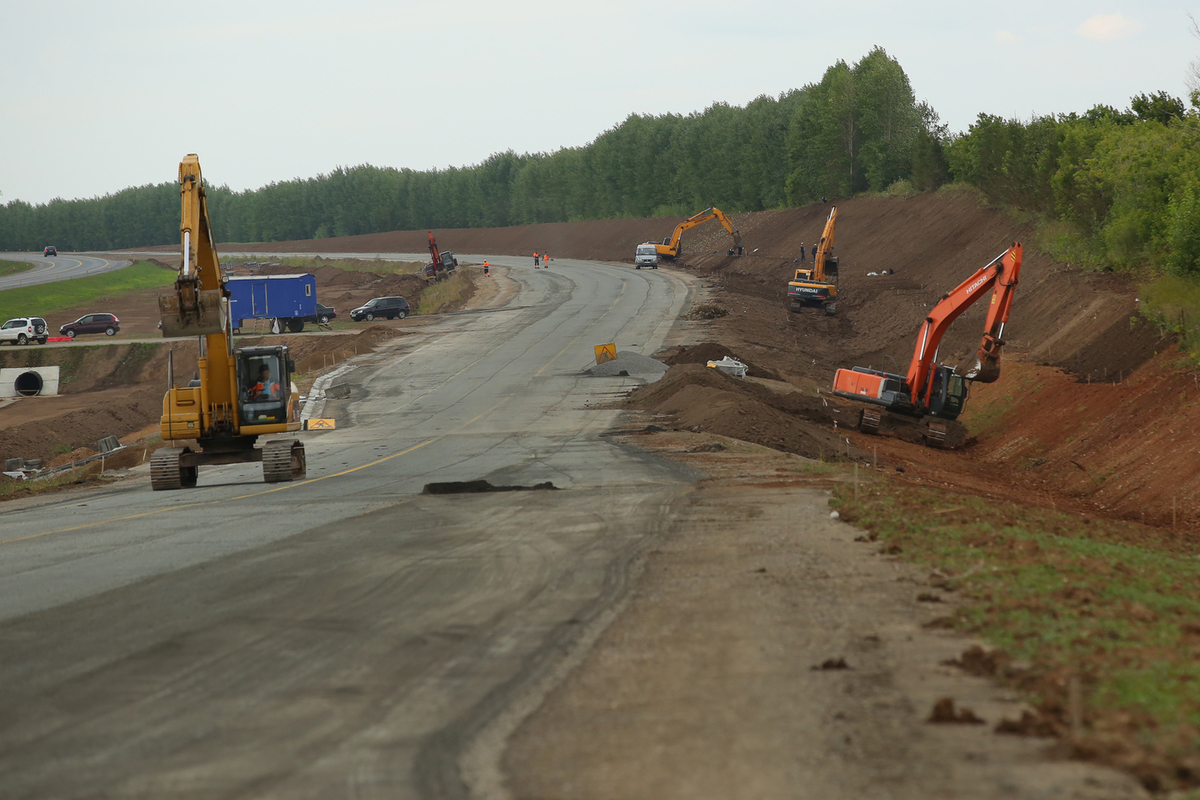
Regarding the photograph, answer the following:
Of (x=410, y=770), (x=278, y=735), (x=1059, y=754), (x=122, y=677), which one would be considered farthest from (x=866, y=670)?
(x=122, y=677)

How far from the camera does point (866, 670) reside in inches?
320

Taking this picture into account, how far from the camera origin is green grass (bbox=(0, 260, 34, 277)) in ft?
395

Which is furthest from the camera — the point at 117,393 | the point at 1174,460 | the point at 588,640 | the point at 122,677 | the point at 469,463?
the point at 117,393

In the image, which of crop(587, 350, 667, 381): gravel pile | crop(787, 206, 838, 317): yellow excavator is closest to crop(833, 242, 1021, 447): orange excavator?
crop(587, 350, 667, 381): gravel pile

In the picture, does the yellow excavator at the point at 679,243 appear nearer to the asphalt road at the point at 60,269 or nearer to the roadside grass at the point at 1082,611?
the asphalt road at the point at 60,269

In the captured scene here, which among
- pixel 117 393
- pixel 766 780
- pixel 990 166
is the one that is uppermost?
pixel 990 166

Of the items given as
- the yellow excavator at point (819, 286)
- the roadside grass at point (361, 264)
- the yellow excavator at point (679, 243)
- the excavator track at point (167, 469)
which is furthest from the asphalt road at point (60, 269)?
the excavator track at point (167, 469)

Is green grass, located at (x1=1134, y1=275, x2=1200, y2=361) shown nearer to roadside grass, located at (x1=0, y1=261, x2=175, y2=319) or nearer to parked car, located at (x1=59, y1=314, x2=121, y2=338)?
parked car, located at (x1=59, y1=314, x2=121, y2=338)

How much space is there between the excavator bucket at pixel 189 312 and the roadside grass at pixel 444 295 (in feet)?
182

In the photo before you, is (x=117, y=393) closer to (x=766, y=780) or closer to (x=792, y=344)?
(x=792, y=344)

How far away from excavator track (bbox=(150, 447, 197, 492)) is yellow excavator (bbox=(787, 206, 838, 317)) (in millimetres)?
42300

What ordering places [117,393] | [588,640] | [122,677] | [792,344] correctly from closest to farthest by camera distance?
[122,677] → [588,640] → [792,344] → [117,393]

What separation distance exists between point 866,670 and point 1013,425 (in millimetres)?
26484

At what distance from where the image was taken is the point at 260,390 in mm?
22641
